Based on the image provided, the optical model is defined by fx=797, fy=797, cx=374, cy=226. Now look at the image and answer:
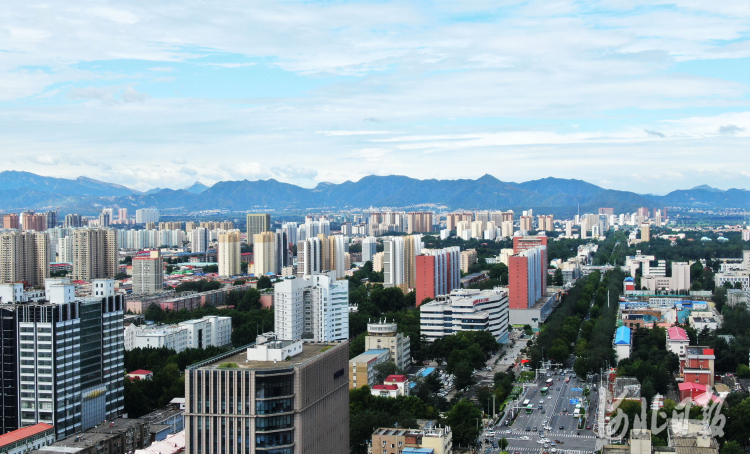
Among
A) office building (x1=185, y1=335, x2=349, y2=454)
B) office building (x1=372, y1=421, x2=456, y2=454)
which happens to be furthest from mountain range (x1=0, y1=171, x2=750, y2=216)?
office building (x1=185, y1=335, x2=349, y2=454)

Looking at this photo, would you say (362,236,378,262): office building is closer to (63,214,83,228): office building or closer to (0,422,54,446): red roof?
(63,214,83,228): office building

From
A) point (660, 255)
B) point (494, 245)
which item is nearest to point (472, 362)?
point (660, 255)

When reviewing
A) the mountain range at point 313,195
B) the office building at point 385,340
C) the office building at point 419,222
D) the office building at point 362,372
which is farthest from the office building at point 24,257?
the mountain range at point 313,195

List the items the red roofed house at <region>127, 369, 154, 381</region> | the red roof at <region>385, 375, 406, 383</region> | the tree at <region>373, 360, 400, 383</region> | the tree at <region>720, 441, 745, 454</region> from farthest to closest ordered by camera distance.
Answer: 1. the tree at <region>373, 360, 400, 383</region>
2. the red roofed house at <region>127, 369, 154, 381</region>
3. the red roof at <region>385, 375, 406, 383</region>
4. the tree at <region>720, 441, 745, 454</region>

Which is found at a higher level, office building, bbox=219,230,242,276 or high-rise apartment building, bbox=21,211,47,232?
high-rise apartment building, bbox=21,211,47,232

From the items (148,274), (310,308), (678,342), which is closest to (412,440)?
(310,308)

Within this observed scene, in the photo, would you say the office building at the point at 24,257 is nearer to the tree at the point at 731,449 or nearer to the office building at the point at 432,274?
the office building at the point at 432,274
